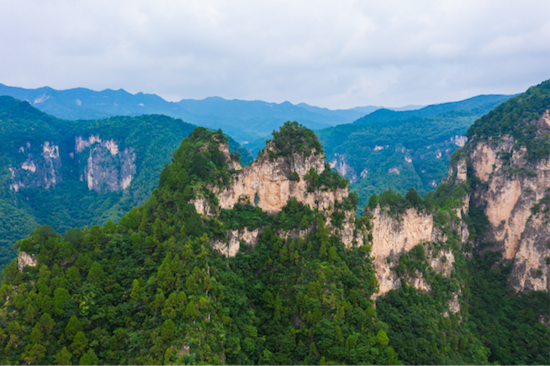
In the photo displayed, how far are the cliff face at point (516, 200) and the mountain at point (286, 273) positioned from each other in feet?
1.10

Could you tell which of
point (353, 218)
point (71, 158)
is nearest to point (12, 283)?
point (353, 218)

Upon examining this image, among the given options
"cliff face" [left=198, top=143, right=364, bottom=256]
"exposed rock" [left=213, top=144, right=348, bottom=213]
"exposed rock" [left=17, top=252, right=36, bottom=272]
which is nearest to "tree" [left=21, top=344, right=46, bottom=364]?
"exposed rock" [left=17, top=252, right=36, bottom=272]

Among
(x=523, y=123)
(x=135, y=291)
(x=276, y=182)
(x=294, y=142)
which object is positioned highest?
(x=523, y=123)

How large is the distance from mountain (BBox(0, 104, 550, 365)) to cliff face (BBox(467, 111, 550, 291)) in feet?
1.10

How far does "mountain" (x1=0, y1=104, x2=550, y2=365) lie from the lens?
32.7m

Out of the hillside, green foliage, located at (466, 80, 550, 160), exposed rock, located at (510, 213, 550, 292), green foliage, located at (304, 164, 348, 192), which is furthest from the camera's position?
green foliage, located at (466, 80, 550, 160)

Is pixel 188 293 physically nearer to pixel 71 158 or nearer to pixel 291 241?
pixel 291 241

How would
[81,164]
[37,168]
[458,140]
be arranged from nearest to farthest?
[37,168], [81,164], [458,140]

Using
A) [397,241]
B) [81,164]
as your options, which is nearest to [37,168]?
[81,164]

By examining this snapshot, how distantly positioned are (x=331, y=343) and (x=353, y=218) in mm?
21854

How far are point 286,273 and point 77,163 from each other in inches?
6427

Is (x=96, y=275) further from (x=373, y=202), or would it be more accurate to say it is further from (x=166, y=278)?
(x=373, y=202)

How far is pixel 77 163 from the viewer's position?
16750 centimetres

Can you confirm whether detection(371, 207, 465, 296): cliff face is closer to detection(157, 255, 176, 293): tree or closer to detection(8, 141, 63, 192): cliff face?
detection(157, 255, 176, 293): tree
